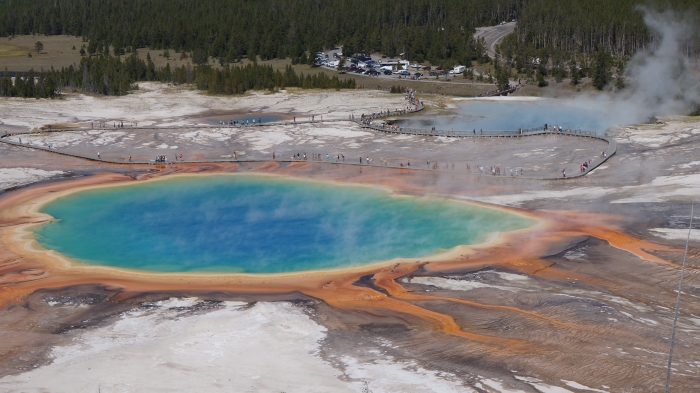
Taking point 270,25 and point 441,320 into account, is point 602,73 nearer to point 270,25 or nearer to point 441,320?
point 270,25

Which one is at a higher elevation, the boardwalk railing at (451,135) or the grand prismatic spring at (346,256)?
the boardwalk railing at (451,135)

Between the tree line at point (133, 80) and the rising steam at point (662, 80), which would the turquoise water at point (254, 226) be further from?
the tree line at point (133, 80)

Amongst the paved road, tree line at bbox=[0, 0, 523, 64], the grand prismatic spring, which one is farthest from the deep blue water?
the paved road

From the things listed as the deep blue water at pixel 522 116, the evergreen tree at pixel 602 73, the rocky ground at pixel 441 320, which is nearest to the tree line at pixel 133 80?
the deep blue water at pixel 522 116

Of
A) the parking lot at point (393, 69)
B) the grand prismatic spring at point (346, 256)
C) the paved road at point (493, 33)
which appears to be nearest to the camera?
the grand prismatic spring at point (346, 256)

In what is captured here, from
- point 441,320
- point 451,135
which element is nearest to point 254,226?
point 441,320

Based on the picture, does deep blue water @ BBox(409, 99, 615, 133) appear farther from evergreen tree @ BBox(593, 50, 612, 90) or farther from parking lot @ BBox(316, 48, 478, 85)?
parking lot @ BBox(316, 48, 478, 85)

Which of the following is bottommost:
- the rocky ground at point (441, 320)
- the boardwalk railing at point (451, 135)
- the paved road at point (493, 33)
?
the rocky ground at point (441, 320)
